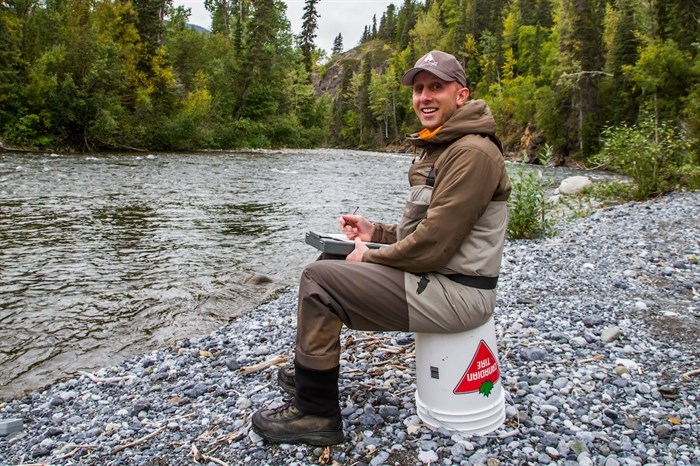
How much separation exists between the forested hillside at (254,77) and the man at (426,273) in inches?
382

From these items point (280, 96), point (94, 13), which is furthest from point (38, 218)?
point (280, 96)

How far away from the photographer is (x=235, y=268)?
28.5 ft

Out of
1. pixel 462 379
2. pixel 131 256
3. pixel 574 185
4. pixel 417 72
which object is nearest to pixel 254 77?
pixel 574 185

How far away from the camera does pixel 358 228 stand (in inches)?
143

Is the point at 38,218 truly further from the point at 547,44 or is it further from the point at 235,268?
the point at 547,44

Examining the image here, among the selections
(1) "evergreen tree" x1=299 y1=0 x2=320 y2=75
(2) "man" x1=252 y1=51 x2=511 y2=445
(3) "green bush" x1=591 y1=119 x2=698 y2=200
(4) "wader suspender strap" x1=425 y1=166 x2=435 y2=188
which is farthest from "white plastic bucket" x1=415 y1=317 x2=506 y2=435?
(1) "evergreen tree" x1=299 y1=0 x2=320 y2=75

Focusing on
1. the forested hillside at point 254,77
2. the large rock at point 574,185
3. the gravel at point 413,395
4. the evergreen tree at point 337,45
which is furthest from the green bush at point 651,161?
the evergreen tree at point 337,45

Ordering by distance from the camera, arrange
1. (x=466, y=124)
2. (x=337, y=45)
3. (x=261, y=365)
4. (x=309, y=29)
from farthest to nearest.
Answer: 1. (x=337, y=45)
2. (x=309, y=29)
3. (x=261, y=365)
4. (x=466, y=124)

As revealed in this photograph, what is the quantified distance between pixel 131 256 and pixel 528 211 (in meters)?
7.06

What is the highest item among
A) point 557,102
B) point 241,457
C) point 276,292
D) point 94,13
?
point 94,13

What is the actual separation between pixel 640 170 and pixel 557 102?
38.1 m

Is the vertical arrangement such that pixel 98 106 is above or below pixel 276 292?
above

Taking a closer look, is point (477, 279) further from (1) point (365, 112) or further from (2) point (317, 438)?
(1) point (365, 112)

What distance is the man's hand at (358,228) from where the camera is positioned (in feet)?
11.9
